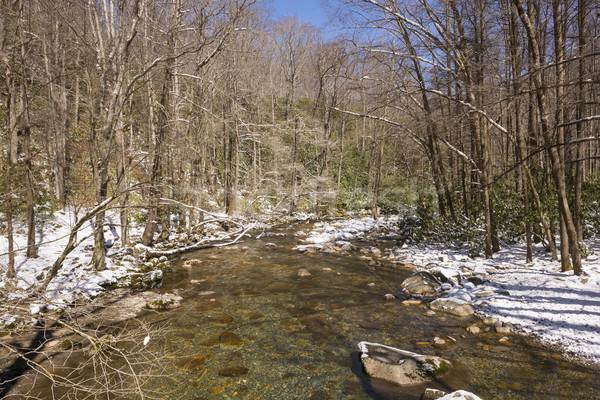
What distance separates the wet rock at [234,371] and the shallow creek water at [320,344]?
0.02m

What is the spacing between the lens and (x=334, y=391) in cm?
432

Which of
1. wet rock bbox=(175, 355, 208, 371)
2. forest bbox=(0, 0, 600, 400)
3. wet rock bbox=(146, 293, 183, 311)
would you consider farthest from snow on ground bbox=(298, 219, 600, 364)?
wet rock bbox=(146, 293, 183, 311)

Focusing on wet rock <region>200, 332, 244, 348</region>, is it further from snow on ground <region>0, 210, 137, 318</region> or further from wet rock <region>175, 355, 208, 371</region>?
snow on ground <region>0, 210, 137, 318</region>

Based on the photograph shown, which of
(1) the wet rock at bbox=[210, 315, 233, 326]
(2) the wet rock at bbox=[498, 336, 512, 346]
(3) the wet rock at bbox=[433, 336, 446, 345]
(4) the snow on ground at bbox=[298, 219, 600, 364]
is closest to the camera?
(4) the snow on ground at bbox=[298, 219, 600, 364]

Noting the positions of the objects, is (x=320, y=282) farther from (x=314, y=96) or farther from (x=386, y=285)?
(x=314, y=96)

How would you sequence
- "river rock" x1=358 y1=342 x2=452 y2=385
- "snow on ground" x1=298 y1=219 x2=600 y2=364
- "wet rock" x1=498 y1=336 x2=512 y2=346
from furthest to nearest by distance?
"wet rock" x1=498 y1=336 x2=512 y2=346
"snow on ground" x1=298 y1=219 x2=600 y2=364
"river rock" x1=358 y1=342 x2=452 y2=385

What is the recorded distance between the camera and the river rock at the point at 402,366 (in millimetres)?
4418

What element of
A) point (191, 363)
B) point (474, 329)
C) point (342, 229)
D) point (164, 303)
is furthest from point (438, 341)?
point (342, 229)

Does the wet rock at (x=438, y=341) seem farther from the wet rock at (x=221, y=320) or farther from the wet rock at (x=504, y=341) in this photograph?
the wet rock at (x=221, y=320)

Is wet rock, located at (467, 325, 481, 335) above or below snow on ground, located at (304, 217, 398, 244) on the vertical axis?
below

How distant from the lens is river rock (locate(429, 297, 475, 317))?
6.43m

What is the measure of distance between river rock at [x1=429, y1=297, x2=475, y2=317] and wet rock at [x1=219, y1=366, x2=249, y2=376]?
160 inches

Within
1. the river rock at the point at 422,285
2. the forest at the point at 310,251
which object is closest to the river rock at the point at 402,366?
the forest at the point at 310,251

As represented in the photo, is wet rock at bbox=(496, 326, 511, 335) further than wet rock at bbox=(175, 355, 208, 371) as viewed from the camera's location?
Yes
